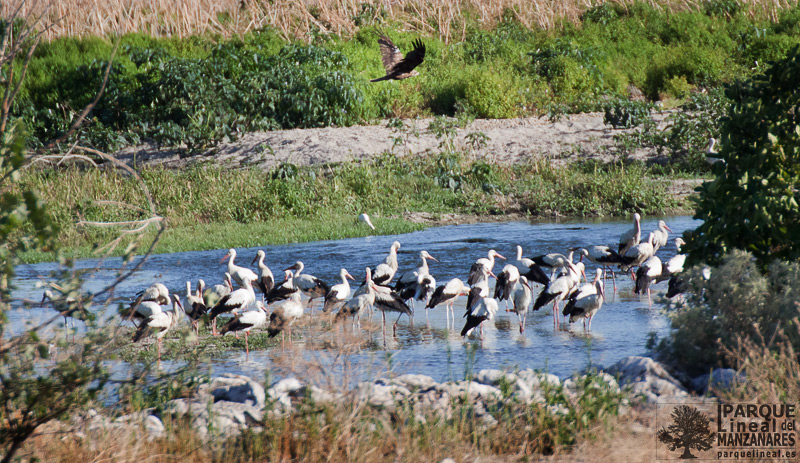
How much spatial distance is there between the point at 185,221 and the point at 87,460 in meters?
10.6

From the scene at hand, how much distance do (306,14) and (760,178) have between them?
20.3m

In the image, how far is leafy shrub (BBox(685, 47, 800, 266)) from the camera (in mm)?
5664

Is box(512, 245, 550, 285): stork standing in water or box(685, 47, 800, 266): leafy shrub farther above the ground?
box(685, 47, 800, 266): leafy shrub

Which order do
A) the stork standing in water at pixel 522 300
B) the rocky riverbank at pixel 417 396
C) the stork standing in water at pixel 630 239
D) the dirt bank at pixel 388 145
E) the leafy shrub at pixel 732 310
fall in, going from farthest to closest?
the dirt bank at pixel 388 145 < the stork standing in water at pixel 630 239 < the stork standing in water at pixel 522 300 < the leafy shrub at pixel 732 310 < the rocky riverbank at pixel 417 396

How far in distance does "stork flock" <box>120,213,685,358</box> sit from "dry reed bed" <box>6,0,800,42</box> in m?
14.2

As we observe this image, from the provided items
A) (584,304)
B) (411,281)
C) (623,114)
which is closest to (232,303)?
(411,281)

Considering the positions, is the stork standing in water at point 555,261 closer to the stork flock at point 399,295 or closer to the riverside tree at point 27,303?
the stork flock at point 399,295

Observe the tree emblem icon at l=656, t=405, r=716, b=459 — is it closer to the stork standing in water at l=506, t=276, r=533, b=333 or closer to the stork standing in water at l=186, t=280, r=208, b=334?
the stork standing in water at l=506, t=276, r=533, b=333

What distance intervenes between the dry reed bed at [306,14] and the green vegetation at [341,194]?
24.8 ft

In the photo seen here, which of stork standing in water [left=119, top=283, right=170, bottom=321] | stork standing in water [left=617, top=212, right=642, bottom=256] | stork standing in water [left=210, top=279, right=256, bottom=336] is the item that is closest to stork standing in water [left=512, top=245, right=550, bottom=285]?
stork standing in water [left=617, top=212, right=642, bottom=256]

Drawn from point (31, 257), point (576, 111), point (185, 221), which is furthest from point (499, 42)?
point (31, 257)

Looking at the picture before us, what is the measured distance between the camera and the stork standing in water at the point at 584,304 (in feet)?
25.9

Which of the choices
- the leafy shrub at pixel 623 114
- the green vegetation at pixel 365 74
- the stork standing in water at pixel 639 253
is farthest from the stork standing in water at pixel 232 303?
the leafy shrub at pixel 623 114

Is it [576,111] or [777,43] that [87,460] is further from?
[777,43]
